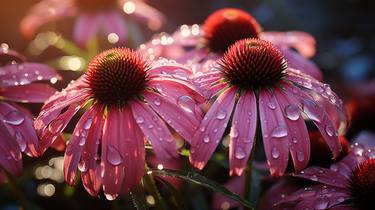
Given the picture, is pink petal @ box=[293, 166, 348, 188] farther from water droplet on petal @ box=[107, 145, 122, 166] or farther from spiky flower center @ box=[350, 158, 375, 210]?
water droplet on petal @ box=[107, 145, 122, 166]

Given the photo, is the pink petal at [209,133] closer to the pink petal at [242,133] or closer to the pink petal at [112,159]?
the pink petal at [242,133]

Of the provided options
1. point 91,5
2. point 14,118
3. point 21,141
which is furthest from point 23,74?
point 91,5

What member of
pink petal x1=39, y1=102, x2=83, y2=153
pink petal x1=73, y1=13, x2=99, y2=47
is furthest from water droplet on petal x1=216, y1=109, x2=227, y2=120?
pink petal x1=73, y1=13, x2=99, y2=47

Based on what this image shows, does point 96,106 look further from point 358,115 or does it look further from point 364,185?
point 358,115

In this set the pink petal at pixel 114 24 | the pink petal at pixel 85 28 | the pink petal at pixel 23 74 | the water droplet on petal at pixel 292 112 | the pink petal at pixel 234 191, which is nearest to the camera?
the water droplet on petal at pixel 292 112

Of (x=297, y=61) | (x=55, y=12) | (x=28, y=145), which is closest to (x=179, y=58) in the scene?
(x=297, y=61)

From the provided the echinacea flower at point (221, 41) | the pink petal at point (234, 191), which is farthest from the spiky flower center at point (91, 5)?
the pink petal at point (234, 191)

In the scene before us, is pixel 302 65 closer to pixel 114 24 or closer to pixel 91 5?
pixel 114 24

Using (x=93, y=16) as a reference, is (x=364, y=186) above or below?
below
